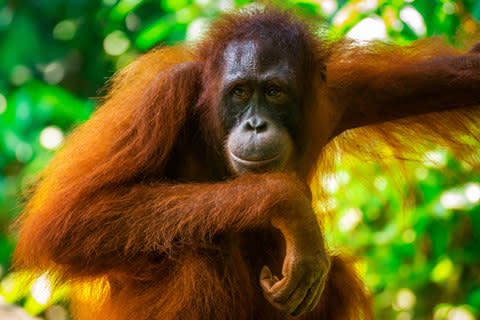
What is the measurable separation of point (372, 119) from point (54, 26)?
10.9ft

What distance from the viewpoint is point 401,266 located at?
4469 millimetres

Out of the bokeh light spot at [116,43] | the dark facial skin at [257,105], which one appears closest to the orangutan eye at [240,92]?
the dark facial skin at [257,105]

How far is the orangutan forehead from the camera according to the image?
2645mm

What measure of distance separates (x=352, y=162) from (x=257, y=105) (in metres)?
1.06

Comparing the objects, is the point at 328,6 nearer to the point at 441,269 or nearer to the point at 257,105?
the point at 257,105

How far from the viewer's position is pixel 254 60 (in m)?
2.65

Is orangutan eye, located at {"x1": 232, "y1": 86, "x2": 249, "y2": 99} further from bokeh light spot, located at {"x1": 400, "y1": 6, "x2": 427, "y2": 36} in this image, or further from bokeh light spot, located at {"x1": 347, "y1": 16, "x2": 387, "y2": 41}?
bokeh light spot, located at {"x1": 400, "y1": 6, "x2": 427, "y2": 36}

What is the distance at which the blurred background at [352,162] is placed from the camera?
344 centimetres

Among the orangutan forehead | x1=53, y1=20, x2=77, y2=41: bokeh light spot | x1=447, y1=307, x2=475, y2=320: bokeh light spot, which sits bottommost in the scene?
x1=447, y1=307, x2=475, y2=320: bokeh light spot

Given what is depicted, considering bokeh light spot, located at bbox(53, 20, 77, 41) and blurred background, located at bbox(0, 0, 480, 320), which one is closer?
blurred background, located at bbox(0, 0, 480, 320)

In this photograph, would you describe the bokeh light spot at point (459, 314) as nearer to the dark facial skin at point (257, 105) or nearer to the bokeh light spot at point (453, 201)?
the bokeh light spot at point (453, 201)

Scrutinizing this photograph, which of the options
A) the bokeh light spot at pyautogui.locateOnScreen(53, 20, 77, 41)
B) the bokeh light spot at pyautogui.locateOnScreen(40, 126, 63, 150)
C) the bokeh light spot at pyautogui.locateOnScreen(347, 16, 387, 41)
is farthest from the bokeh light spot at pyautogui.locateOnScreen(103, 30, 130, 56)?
the bokeh light spot at pyautogui.locateOnScreen(347, 16, 387, 41)

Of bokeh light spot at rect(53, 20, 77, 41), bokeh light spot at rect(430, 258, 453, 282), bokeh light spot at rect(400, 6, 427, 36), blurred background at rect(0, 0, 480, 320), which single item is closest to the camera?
bokeh light spot at rect(400, 6, 427, 36)

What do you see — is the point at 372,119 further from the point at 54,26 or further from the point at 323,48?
the point at 54,26
